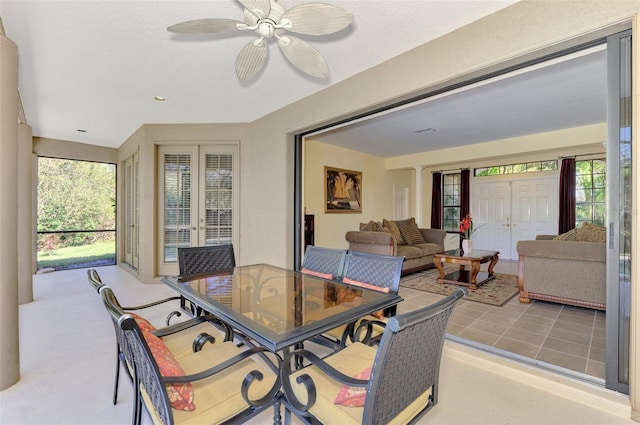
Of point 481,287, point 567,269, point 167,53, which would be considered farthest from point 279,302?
point 481,287

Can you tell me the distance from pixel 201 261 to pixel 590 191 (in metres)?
7.31

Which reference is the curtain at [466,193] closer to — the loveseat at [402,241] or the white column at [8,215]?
the loveseat at [402,241]

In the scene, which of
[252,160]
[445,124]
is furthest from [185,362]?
[445,124]

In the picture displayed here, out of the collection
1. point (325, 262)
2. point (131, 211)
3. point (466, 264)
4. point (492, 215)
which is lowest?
point (466, 264)

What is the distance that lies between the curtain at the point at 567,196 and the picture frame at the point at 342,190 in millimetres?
4122

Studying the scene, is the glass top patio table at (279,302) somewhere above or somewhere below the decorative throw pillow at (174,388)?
above

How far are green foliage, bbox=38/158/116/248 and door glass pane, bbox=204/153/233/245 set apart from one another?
122 inches

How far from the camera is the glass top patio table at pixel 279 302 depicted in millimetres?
1306

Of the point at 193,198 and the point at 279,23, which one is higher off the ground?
the point at 279,23

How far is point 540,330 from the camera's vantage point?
274 centimetres

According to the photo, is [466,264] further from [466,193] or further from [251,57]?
[251,57]

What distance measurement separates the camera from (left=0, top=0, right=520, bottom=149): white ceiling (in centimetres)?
195

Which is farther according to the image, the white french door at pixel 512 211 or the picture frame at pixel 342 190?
the white french door at pixel 512 211

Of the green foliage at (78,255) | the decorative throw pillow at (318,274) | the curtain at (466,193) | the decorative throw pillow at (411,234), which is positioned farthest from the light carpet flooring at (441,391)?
the curtain at (466,193)
